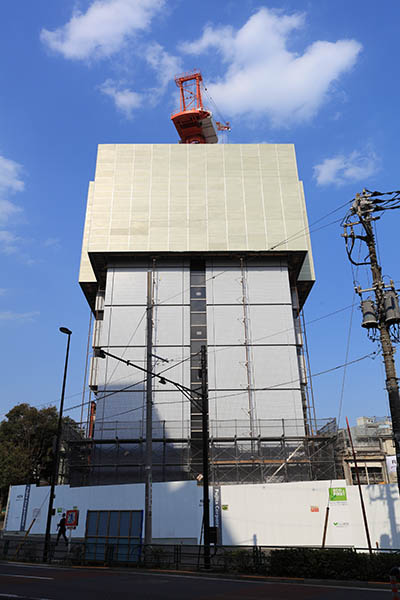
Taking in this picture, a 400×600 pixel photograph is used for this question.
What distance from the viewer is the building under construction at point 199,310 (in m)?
35.6

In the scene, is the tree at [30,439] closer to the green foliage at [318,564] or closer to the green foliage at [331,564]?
the green foliage at [318,564]

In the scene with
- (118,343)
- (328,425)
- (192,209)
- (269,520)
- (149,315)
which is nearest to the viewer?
(149,315)

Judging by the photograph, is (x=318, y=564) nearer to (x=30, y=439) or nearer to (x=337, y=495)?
(x=337, y=495)

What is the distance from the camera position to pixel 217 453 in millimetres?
35125

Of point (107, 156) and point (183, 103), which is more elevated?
point (183, 103)

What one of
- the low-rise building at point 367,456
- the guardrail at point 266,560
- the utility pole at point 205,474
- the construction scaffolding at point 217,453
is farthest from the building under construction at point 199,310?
the utility pole at point 205,474

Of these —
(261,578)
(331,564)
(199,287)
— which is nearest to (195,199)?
(199,287)

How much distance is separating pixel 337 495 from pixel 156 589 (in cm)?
1446

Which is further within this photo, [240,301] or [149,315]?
[240,301]

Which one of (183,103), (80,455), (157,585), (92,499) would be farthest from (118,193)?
(157,585)

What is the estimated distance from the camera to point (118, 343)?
3925 centimetres

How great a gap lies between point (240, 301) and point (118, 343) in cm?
1116

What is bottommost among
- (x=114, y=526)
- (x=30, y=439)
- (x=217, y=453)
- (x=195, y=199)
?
(x=114, y=526)

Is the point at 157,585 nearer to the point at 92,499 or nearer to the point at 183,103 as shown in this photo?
the point at 92,499
